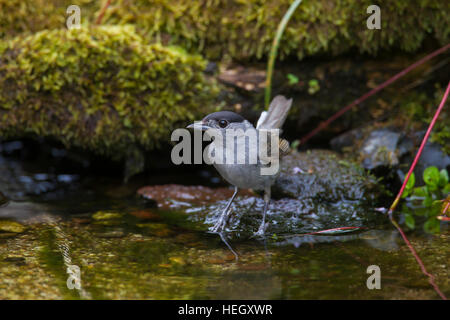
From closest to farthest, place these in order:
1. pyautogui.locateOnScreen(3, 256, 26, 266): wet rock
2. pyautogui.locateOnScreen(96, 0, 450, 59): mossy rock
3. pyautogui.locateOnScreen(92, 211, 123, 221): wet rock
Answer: pyautogui.locateOnScreen(3, 256, 26, 266): wet rock → pyautogui.locateOnScreen(92, 211, 123, 221): wet rock → pyautogui.locateOnScreen(96, 0, 450, 59): mossy rock

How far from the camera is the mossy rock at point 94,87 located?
16.4 feet

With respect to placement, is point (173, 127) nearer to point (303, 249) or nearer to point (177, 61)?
point (177, 61)

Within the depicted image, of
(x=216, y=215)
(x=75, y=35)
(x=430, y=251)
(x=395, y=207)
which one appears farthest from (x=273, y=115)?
(x=75, y=35)

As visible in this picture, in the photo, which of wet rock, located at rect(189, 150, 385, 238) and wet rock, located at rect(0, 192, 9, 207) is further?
wet rock, located at rect(0, 192, 9, 207)

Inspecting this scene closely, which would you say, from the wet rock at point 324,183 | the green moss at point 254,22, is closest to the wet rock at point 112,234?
the wet rock at point 324,183

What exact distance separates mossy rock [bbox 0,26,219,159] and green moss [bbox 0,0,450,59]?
37 centimetres

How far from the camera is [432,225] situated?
155 inches

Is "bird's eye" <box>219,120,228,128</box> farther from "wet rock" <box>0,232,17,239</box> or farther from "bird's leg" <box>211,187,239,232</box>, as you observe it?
"wet rock" <box>0,232,17,239</box>

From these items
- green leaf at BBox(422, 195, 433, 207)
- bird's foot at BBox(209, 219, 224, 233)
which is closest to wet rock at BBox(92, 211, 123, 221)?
bird's foot at BBox(209, 219, 224, 233)

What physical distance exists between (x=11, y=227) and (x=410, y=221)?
3.67 metres

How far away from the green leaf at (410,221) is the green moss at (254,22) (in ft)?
7.20

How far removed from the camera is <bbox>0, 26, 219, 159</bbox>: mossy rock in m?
4.99

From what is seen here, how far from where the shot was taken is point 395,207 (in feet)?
14.9

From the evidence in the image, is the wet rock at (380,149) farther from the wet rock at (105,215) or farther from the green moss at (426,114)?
the wet rock at (105,215)
